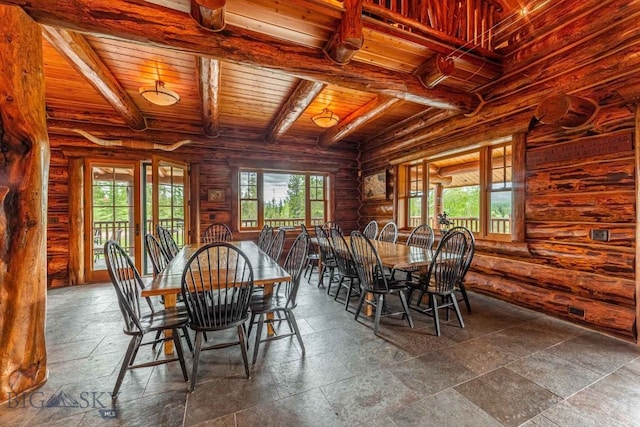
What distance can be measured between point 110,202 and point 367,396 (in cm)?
524

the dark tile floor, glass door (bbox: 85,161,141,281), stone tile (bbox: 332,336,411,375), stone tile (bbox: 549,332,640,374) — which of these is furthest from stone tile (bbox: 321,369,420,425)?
glass door (bbox: 85,161,141,281)

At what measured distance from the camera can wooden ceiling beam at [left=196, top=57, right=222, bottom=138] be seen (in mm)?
2688

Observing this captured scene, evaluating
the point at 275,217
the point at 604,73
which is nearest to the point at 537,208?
the point at 604,73

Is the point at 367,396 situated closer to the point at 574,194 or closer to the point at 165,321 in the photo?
the point at 165,321

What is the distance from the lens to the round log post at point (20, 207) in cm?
168

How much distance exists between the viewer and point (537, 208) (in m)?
3.02

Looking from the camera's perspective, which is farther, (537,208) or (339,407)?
(537,208)

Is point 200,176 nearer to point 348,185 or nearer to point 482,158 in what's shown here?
point 348,185

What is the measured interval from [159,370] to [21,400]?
0.76 metres

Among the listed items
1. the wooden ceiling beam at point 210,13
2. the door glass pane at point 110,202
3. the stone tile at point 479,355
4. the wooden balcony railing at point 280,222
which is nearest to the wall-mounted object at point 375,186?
the wooden balcony railing at point 280,222

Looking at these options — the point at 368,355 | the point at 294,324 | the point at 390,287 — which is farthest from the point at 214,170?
the point at 368,355

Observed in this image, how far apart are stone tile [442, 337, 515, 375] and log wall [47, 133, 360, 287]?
13.0ft

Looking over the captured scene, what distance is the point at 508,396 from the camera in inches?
65.4

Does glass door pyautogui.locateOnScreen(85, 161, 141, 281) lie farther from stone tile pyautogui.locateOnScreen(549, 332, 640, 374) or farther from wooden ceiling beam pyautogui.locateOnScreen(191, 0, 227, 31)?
stone tile pyautogui.locateOnScreen(549, 332, 640, 374)
